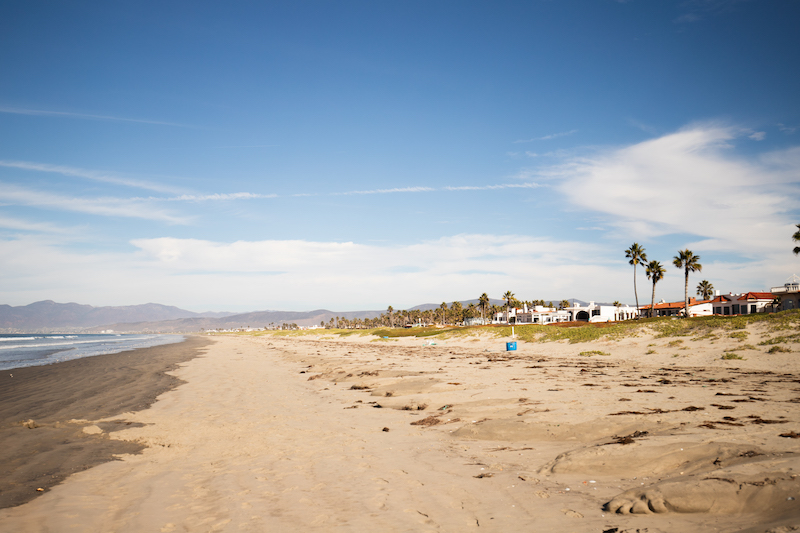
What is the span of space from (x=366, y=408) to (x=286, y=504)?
7605 millimetres

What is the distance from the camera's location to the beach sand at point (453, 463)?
539 centimetres

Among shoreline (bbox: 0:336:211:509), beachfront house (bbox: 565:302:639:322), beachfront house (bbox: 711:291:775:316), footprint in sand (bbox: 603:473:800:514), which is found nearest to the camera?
footprint in sand (bbox: 603:473:800:514)

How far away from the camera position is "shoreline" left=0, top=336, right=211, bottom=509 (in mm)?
8055

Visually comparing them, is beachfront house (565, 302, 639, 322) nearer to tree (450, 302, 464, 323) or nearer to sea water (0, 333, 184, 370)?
tree (450, 302, 464, 323)

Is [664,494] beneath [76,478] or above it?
above

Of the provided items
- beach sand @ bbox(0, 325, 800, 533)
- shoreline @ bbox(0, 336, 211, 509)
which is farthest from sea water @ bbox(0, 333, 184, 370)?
beach sand @ bbox(0, 325, 800, 533)

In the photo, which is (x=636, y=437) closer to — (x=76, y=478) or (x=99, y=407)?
(x=76, y=478)

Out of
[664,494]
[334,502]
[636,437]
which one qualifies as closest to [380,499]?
[334,502]

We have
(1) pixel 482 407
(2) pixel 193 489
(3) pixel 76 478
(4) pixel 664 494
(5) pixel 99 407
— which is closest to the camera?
(4) pixel 664 494

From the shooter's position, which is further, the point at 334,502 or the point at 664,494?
the point at 334,502

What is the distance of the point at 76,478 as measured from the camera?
7867 millimetres

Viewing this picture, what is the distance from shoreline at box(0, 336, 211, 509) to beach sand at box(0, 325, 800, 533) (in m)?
0.32

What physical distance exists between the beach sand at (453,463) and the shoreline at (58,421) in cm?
32

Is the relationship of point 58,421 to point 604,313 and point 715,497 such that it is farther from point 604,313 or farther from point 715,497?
point 604,313
